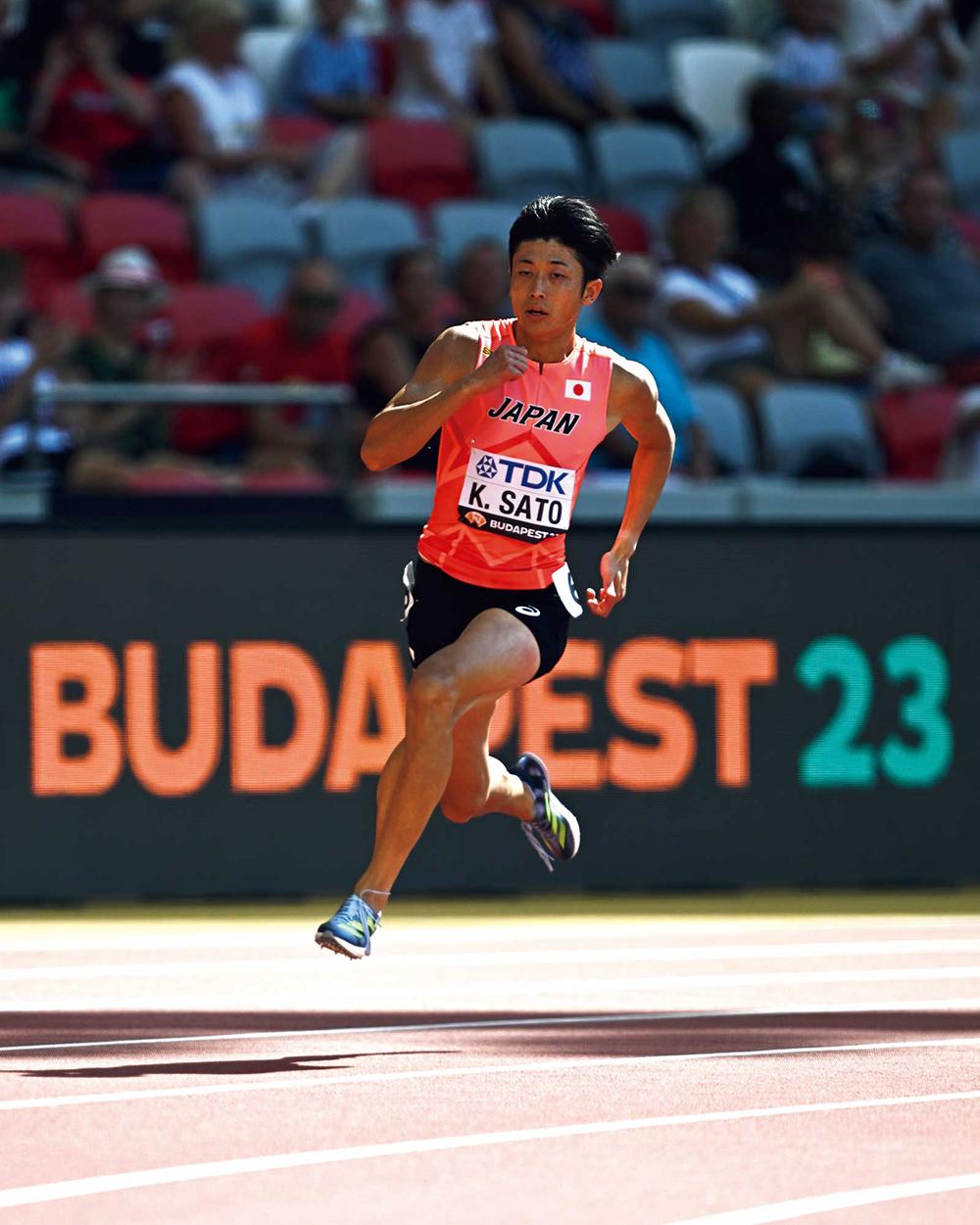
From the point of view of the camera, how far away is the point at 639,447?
7.76 m

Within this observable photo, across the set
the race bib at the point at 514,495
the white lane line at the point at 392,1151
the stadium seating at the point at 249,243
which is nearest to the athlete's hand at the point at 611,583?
the race bib at the point at 514,495

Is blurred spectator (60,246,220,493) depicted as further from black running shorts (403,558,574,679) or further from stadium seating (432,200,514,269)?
black running shorts (403,558,574,679)

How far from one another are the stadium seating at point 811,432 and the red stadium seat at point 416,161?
348 centimetres

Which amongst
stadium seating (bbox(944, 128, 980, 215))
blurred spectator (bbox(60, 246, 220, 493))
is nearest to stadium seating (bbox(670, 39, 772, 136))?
stadium seating (bbox(944, 128, 980, 215))

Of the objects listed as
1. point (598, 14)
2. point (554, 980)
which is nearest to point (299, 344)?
point (554, 980)

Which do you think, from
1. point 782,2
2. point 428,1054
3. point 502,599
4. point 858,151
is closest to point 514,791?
point 502,599

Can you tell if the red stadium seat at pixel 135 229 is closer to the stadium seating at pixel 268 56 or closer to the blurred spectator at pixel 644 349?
the stadium seating at pixel 268 56

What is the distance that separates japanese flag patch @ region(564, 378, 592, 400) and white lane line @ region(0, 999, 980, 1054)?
1831 millimetres

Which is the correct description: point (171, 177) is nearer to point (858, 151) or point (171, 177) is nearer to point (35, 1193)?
point (858, 151)

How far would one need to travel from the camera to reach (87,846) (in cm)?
1108

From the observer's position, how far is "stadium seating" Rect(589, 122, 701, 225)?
645 inches

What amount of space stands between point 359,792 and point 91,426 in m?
1.97

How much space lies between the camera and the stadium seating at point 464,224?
14672 millimetres

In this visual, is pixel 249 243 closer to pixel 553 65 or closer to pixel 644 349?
pixel 644 349
